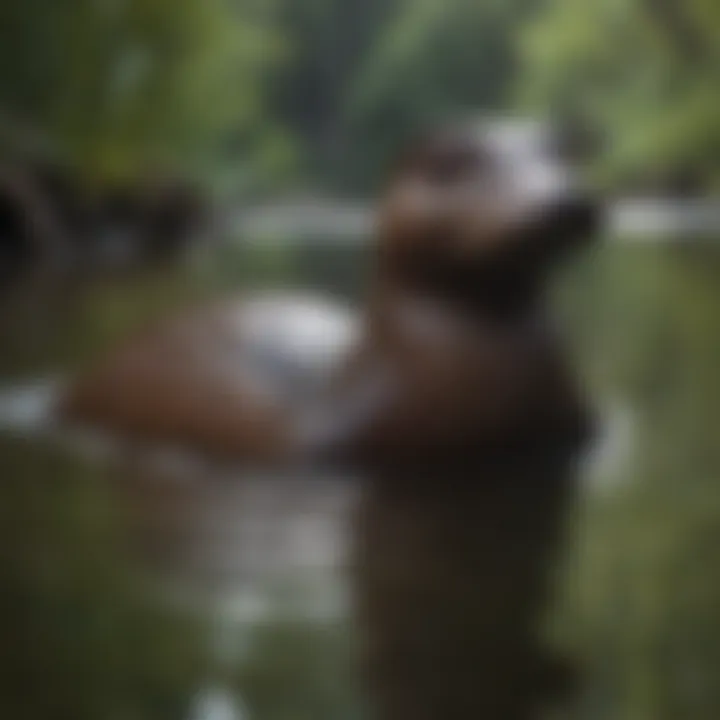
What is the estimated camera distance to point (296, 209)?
80 centimetres

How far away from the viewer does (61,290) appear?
2.70 feet

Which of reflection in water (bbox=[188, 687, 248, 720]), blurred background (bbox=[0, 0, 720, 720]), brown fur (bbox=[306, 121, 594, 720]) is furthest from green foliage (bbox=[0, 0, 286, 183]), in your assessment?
reflection in water (bbox=[188, 687, 248, 720])

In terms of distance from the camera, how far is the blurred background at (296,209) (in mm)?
733

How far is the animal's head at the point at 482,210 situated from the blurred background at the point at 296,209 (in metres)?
0.02

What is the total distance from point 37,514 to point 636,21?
375mm

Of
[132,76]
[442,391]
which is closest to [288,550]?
[442,391]

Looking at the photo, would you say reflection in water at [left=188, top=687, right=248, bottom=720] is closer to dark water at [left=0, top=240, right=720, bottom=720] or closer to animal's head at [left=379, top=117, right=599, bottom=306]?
dark water at [left=0, top=240, right=720, bottom=720]

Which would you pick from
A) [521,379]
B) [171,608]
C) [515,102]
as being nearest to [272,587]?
[171,608]

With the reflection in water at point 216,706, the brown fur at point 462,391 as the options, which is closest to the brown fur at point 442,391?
the brown fur at point 462,391

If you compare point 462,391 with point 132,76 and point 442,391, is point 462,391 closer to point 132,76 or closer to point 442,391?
point 442,391

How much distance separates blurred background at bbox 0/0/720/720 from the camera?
733 mm

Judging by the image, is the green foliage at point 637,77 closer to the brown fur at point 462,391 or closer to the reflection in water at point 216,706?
the brown fur at point 462,391

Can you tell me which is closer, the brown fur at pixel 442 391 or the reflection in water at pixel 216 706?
the reflection in water at pixel 216 706

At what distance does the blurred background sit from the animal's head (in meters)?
0.02
